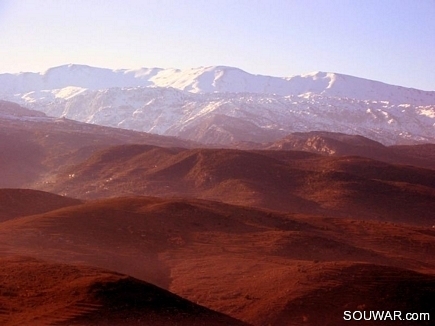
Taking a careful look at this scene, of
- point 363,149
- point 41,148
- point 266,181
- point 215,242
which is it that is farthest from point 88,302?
point 363,149

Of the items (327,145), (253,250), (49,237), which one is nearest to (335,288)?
(253,250)

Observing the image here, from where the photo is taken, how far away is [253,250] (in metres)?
28.6

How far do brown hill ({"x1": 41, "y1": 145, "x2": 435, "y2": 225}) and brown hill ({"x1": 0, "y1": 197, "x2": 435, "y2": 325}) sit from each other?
1088 centimetres

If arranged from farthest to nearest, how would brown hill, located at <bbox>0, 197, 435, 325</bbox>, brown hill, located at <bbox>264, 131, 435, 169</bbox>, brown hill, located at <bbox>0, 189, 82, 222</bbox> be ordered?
brown hill, located at <bbox>264, 131, 435, 169</bbox>, brown hill, located at <bbox>0, 189, 82, 222</bbox>, brown hill, located at <bbox>0, 197, 435, 325</bbox>

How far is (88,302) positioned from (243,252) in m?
12.8

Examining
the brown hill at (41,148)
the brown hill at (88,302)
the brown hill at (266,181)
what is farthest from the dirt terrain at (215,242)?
the brown hill at (41,148)

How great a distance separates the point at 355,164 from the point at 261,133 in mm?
90911

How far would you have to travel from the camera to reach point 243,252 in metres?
28.2

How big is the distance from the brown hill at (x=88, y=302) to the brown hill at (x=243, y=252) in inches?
138

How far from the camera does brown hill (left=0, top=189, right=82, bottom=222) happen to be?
3581 cm

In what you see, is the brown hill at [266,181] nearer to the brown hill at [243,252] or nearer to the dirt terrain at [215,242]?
the dirt terrain at [215,242]

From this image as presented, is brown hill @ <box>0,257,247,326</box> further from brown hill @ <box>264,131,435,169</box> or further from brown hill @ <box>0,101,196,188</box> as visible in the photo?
brown hill @ <box>264,131,435,169</box>

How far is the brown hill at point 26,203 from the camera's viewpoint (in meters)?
35.8

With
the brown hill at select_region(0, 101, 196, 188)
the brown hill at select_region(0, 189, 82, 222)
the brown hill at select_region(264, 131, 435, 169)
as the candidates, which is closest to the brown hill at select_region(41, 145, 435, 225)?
the brown hill at select_region(0, 101, 196, 188)
